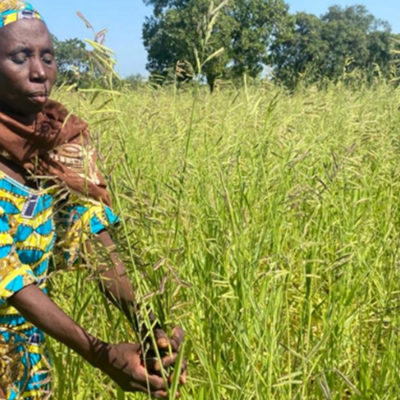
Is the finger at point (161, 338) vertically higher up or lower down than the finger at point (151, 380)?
higher up

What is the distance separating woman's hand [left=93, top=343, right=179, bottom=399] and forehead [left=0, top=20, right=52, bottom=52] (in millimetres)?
665

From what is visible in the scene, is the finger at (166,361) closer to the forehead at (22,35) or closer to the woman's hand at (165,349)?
the woman's hand at (165,349)

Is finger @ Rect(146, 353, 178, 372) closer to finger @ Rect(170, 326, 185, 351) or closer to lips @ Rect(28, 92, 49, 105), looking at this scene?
finger @ Rect(170, 326, 185, 351)

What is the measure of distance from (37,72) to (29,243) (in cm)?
39

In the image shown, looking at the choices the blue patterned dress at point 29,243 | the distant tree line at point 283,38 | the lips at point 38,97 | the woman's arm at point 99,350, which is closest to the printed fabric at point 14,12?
the lips at point 38,97

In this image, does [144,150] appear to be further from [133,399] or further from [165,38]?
Result: [165,38]

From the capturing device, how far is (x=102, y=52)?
3.17ft

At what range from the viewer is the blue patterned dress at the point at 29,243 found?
129cm

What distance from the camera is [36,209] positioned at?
4.42 feet

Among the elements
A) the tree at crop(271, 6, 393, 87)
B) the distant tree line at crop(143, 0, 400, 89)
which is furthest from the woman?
the tree at crop(271, 6, 393, 87)

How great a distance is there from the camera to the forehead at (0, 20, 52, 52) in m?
1.25

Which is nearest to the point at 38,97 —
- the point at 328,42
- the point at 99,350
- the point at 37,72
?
the point at 37,72

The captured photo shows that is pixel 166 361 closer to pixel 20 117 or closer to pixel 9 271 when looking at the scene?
pixel 9 271

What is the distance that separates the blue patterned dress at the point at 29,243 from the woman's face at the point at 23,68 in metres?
0.17
